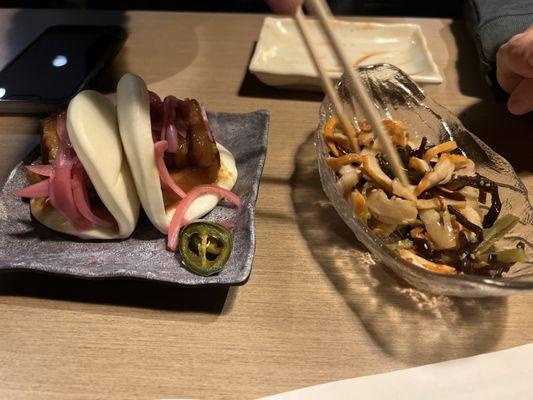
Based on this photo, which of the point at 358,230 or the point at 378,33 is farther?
the point at 378,33

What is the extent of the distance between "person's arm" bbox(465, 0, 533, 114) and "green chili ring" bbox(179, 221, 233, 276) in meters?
0.89

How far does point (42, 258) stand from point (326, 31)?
77 cm

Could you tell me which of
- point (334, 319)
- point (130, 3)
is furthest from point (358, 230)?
point (130, 3)

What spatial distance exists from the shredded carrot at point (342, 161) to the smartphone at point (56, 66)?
93cm

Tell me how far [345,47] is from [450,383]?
1.38m

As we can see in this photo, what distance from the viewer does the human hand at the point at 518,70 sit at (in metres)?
1.28

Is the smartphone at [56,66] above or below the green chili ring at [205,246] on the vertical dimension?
below

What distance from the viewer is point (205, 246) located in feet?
3.56

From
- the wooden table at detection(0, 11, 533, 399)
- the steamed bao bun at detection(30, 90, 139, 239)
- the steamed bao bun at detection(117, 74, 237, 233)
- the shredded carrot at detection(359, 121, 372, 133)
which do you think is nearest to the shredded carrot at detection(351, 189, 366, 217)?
the wooden table at detection(0, 11, 533, 399)

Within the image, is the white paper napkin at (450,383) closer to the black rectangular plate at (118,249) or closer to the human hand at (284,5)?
the black rectangular plate at (118,249)

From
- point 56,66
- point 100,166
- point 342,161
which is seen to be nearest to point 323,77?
point 342,161

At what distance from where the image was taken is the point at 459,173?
3.90 ft

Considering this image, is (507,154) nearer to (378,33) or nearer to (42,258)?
(378,33)

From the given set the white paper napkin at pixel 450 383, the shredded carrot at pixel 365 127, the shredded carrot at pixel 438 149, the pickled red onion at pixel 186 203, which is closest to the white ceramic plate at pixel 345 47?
the shredded carrot at pixel 365 127
